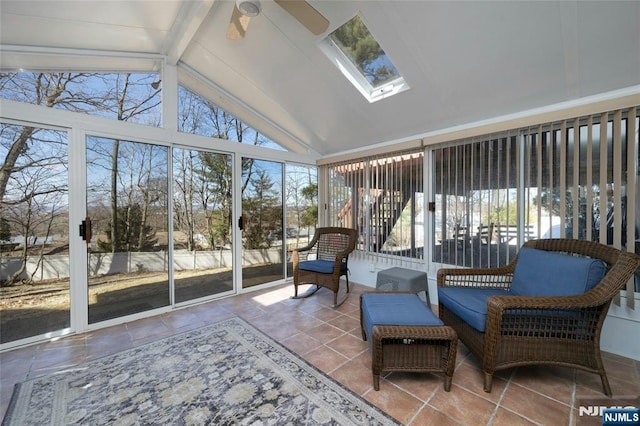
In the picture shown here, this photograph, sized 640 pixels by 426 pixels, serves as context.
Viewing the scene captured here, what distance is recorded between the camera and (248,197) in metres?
4.02

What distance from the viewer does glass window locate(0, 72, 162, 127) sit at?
246 cm

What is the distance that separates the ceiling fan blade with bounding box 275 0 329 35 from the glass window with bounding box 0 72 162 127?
85.8 inches

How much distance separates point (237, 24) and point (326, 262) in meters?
2.87

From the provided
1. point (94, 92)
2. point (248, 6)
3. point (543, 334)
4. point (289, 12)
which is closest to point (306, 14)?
point (289, 12)

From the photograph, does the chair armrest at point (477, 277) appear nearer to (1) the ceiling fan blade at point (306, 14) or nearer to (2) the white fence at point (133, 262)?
(1) the ceiling fan blade at point (306, 14)

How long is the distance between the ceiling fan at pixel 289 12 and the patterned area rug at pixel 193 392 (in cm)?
268

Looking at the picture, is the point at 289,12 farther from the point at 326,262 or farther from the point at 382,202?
the point at 326,262

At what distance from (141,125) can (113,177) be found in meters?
0.66

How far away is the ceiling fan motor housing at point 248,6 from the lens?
188cm

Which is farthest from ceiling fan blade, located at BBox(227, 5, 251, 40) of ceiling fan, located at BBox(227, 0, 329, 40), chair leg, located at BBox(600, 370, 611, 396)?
chair leg, located at BBox(600, 370, 611, 396)

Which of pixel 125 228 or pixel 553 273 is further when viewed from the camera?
pixel 125 228

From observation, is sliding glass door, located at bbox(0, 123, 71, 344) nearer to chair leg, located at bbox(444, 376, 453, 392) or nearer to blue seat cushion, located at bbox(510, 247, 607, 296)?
chair leg, located at bbox(444, 376, 453, 392)

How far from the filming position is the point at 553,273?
1968 mm

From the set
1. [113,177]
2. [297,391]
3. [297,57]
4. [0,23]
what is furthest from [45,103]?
[297,391]
